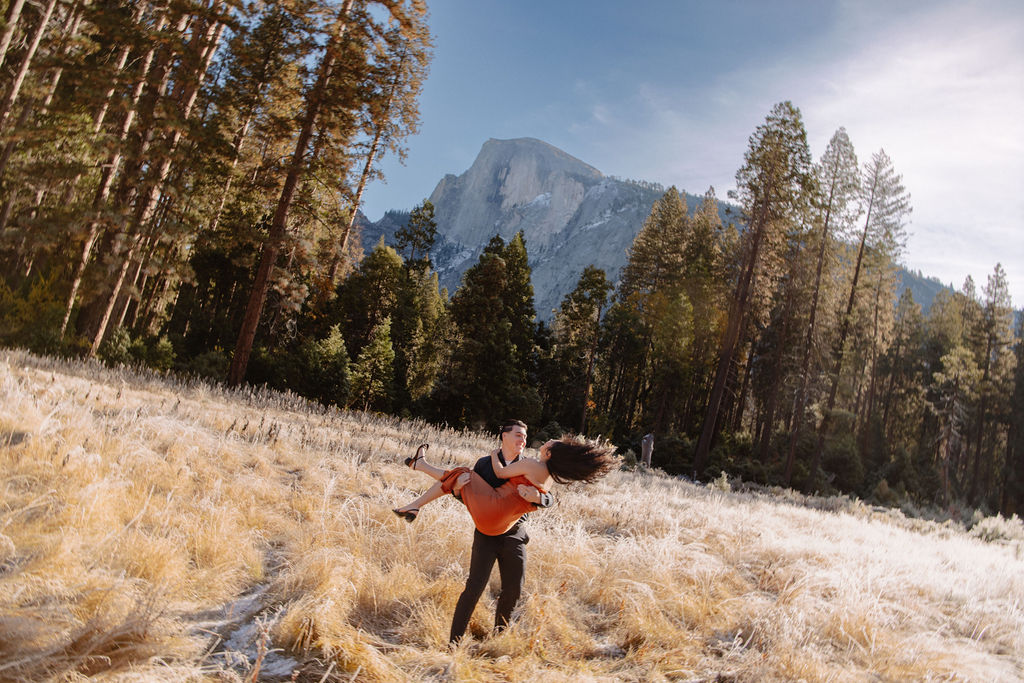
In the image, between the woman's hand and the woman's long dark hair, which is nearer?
the woman's hand

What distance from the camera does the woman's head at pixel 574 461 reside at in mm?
3555

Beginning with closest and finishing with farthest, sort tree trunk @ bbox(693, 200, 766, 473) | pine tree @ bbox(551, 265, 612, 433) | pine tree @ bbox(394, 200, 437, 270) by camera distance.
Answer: tree trunk @ bbox(693, 200, 766, 473), pine tree @ bbox(551, 265, 612, 433), pine tree @ bbox(394, 200, 437, 270)

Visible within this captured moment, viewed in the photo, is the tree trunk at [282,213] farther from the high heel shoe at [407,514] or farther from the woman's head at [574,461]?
the woman's head at [574,461]

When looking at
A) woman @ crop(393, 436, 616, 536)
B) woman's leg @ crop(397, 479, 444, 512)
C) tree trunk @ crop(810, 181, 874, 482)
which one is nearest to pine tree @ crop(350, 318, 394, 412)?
tree trunk @ crop(810, 181, 874, 482)

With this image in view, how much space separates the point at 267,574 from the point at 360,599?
2.90 ft

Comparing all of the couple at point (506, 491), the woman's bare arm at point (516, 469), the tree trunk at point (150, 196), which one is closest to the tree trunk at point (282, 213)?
the tree trunk at point (150, 196)

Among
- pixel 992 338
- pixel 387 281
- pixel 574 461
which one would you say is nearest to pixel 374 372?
pixel 387 281

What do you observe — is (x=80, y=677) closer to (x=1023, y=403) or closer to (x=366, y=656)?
(x=366, y=656)

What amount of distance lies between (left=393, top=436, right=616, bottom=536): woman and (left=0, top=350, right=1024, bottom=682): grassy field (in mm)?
881

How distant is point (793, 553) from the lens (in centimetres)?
736

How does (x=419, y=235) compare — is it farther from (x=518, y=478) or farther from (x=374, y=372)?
(x=518, y=478)

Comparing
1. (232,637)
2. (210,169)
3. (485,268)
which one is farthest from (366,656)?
(485,268)

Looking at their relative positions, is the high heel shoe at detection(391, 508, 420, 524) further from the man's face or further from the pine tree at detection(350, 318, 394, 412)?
the pine tree at detection(350, 318, 394, 412)

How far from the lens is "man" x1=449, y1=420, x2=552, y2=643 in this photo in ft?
12.1
